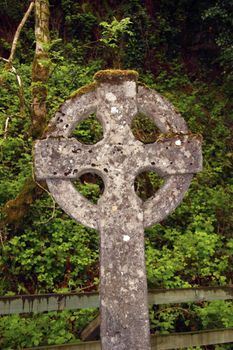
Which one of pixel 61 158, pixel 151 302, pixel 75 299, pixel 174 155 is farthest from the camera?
pixel 151 302

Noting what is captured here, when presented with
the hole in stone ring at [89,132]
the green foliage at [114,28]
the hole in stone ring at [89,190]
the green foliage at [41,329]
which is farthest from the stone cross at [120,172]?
the hole in stone ring at [89,132]

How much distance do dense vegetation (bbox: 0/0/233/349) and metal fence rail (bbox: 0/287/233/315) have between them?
0.76 meters

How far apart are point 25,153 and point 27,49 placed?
5002 mm

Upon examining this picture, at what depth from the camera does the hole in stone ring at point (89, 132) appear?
809cm

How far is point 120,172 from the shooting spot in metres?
3.22

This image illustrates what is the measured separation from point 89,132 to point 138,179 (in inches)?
58.1

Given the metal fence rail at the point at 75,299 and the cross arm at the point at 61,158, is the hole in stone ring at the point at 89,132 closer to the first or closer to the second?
the metal fence rail at the point at 75,299

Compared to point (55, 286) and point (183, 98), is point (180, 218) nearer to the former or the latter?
point (55, 286)

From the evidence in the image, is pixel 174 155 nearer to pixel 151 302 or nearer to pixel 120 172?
pixel 120 172

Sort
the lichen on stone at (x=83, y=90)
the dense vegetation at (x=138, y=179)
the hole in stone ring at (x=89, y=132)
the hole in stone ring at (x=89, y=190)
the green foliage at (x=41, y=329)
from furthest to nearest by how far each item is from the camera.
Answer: the hole in stone ring at (x=89, y=132)
the hole in stone ring at (x=89, y=190)
the dense vegetation at (x=138, y=179)
the green foliage at (x=41, y=329)
the lichen on stone at (x=83, y=90)

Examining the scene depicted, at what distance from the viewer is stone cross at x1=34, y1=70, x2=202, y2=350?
3029mm

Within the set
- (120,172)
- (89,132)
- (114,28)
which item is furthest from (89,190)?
(120,172)

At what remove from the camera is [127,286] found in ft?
10.0

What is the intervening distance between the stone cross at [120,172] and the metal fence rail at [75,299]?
102cm
